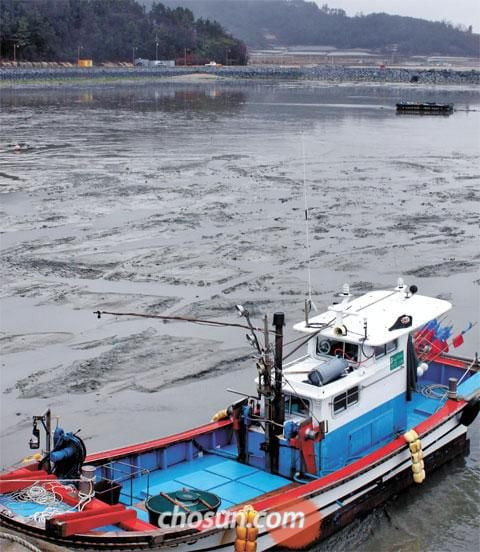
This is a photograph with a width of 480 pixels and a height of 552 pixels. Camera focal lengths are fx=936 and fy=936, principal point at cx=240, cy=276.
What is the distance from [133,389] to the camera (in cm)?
1716

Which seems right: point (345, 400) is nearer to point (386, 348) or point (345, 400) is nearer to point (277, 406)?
point (277, 406)

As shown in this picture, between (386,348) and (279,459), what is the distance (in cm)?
237

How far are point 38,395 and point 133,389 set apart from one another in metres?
1.70

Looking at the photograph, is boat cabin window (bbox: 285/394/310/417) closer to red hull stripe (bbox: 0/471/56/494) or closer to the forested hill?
red hull stripe (bbox: 0/471/56/494)

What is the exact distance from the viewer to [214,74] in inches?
6329

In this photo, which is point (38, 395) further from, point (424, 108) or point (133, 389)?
point (424, 108)

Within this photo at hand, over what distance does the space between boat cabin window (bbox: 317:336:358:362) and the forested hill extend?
138635 mm

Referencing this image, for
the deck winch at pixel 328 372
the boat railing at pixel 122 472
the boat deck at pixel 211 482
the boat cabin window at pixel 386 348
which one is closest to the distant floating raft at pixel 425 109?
the boat cabin window at pixel 386 348

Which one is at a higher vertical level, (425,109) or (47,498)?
(425,109)

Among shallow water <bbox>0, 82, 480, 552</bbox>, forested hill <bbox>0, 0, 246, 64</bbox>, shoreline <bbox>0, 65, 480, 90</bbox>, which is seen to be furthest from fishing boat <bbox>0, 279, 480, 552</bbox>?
forested hill <bbox>0, 0, 246, 64</bbox>

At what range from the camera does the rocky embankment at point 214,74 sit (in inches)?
4796

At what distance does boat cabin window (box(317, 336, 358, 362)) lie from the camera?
551 inches

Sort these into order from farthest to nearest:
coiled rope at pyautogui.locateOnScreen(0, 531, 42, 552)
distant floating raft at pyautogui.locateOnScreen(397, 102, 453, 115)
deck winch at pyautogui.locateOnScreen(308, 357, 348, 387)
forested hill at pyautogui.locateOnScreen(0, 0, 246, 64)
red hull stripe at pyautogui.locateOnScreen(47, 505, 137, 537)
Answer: forested hill at pyautogui.locateOnScreen(0, 0, 246, 64) → distant floating raft at pyautogui.locateOnScreen(397, 102, 453, 115) → deck winch at pyautogui.locateOnScreen(308, 357, 348, 387) → red hull stripe at pyautogui.locateOnScreen(47, 505, 137, 537) → coiled rope at pyautogui.locateOnScreen(0, 531, 42, 552)

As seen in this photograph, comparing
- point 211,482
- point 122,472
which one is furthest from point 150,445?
point 211,482
